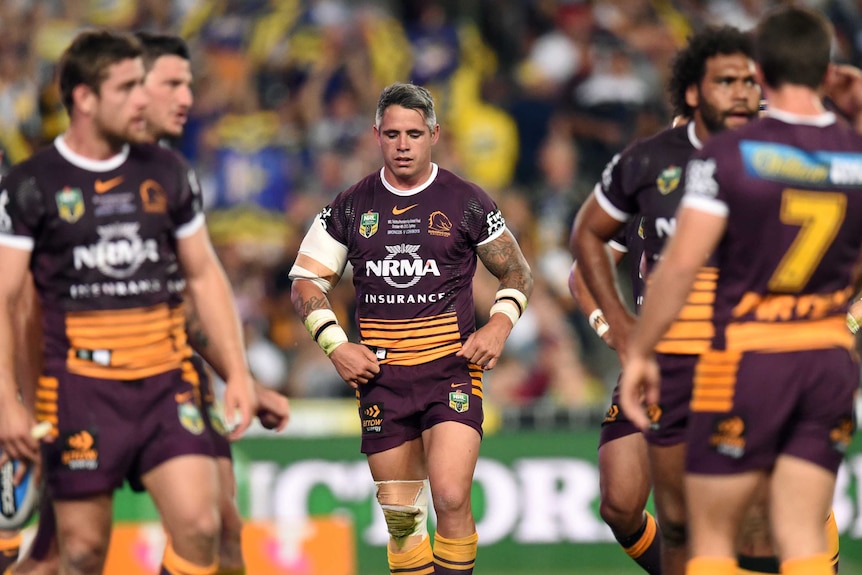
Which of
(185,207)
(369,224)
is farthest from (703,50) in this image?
(185,207)

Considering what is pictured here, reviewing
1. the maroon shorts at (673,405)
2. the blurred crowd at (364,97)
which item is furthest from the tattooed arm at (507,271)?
the blurred crowd at (364,97)

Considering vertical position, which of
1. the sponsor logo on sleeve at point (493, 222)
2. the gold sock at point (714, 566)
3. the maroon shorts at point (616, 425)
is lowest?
the gold sock at point (714, 566)

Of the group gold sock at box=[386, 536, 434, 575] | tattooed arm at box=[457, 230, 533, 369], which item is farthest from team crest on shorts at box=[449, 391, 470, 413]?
gold sock at box=[386, 536, 434, 575]

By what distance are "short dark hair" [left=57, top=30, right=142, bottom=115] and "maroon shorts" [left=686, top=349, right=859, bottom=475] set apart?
3.13 m

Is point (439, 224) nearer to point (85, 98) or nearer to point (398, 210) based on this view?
point (398, 210)

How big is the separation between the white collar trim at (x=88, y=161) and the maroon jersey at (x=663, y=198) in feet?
8.15

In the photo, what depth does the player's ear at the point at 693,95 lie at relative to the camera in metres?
7.25

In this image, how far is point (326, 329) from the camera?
334 inches

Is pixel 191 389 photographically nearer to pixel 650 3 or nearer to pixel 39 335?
pixel 39 335

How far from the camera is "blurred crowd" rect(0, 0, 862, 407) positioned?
14.7 meters

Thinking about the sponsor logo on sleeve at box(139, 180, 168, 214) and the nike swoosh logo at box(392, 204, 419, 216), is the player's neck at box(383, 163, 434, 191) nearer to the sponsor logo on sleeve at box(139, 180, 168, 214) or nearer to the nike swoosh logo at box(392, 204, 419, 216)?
the nike swoosh logo at box(392, 204, 419, 216)

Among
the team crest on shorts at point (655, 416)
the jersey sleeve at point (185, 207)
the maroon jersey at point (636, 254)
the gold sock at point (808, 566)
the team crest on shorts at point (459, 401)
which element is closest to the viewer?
the gold sock at point (808, 566)

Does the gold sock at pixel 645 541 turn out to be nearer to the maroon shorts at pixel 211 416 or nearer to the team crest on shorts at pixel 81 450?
the maroon shorts at pixel 211 416

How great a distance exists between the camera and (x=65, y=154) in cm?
677
